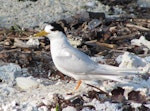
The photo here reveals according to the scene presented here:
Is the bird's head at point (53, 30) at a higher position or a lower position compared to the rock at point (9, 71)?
higher

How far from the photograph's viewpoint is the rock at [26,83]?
18.1 feet

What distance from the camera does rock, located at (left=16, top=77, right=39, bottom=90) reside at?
5504 millimetres

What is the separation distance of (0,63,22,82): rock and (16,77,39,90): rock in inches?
4.6

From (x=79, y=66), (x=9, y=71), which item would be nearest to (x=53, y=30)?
(x=79, y=66)

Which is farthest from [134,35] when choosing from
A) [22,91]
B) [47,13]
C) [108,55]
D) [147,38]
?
[22,91]

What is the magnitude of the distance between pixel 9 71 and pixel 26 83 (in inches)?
13.3

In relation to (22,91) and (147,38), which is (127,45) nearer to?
(147,38)

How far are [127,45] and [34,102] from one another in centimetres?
188

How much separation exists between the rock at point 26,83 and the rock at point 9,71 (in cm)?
12

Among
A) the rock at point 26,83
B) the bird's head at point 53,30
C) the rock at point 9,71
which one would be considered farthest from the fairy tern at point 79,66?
the rock at point 9,71

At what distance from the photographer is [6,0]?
779cm

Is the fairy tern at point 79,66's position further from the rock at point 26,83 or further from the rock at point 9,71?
the rock at point 9,71

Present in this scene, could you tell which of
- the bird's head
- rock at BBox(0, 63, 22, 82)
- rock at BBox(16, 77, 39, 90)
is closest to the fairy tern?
the bird's head

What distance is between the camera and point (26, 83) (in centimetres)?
553
